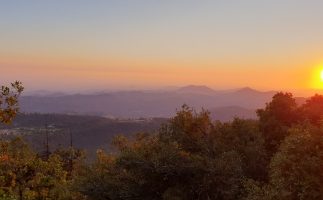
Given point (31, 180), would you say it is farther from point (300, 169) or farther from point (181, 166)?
point (300, 169)

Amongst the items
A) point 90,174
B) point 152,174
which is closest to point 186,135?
point 152,174

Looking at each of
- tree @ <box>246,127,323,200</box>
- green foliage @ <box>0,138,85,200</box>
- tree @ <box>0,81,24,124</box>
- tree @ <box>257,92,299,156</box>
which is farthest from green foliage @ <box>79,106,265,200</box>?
tree @ <box>0,81,24,124</box>

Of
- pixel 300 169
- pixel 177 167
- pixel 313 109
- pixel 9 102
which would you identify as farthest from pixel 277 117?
pixel 9 102

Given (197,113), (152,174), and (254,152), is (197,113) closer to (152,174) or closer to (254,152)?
(254,152)

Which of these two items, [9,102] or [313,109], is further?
[313,109]

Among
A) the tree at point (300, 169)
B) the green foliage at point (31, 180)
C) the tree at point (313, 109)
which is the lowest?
the green foliage at point (31, 180)

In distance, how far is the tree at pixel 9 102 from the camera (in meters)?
15.4

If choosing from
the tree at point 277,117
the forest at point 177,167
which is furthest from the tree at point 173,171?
the tree at point 277,117

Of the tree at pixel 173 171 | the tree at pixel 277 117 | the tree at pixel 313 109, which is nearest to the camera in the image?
the tree at pixel 173 171

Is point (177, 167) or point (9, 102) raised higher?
point (9, 102)

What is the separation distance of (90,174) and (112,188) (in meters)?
4.34

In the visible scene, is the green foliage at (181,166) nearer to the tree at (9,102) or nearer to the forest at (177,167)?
the forest at (177,167)

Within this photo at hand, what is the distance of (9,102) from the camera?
15.6 metres

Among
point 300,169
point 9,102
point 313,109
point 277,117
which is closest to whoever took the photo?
point 9,102
